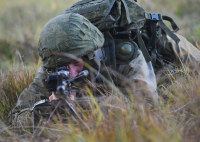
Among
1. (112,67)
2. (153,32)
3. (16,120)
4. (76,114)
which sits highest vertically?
(153,32)

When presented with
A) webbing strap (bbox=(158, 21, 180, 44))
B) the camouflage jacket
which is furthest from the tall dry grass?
webbing strap (bbox=(158, 21, 180, 44))

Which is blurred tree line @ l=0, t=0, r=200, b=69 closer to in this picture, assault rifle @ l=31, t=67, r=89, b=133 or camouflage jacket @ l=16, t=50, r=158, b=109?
camouflage jacket @ l=16, t=50, r=158, b=109

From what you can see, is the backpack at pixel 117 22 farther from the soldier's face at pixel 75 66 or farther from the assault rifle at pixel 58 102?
the assault rifle at pixel 58 102

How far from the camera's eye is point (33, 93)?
2291 millimetres

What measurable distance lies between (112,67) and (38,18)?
764 centimetres

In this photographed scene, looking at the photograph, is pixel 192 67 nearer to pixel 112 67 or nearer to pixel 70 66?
pixel 112 67

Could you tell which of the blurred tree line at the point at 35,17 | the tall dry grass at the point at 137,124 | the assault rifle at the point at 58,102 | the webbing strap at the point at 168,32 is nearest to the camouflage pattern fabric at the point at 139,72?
the webbing strap at the point at 168,32

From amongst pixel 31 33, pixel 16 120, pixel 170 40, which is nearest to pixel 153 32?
pixel 170 40

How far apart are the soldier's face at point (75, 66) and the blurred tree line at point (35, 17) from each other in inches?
171

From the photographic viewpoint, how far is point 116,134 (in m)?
1.23

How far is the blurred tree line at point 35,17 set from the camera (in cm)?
650

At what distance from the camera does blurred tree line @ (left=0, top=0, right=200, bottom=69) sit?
21.3 ft

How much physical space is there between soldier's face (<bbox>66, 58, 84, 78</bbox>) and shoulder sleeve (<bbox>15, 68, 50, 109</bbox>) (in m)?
0.50

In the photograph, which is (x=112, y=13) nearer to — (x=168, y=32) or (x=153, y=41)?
(x=153, y=41)
